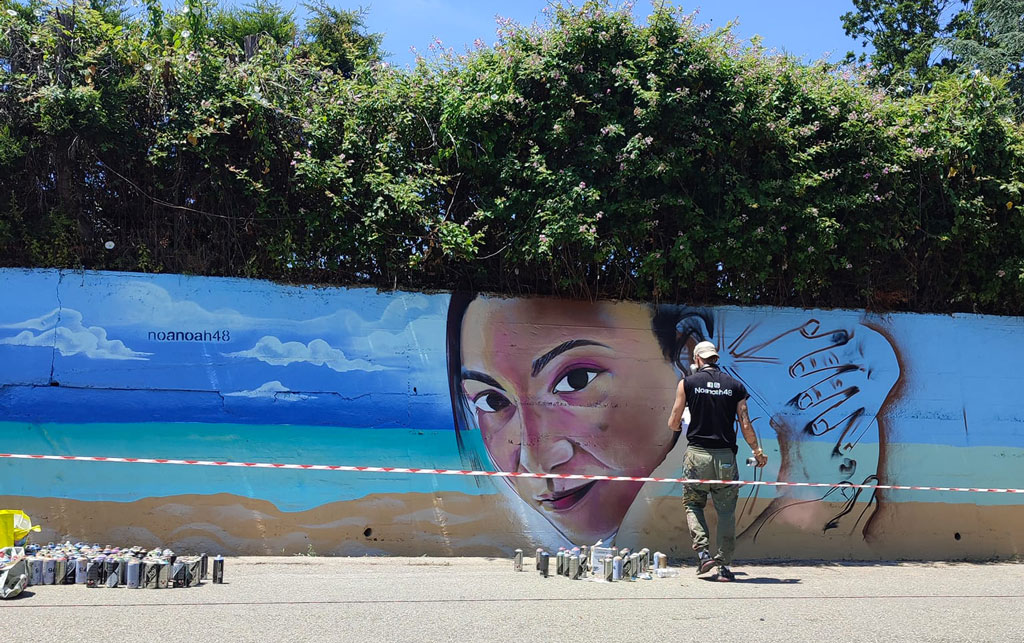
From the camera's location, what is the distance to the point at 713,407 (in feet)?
22.2

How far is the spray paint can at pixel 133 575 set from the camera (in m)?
5.58

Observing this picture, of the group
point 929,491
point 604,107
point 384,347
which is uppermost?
point 604,107

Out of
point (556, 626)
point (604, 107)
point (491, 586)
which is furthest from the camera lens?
point (604, 107)

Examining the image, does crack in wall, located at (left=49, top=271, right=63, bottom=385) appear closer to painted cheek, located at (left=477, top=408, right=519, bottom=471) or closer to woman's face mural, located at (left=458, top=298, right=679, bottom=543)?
woman's face mural, located at (left=458, top=298, right=679, bottom=543)

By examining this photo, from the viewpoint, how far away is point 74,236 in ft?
24.2

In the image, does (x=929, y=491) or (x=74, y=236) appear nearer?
(x=74, y=236)

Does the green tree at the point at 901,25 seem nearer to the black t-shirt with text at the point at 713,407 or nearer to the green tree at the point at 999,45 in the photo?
the green tree at the point at 999,45

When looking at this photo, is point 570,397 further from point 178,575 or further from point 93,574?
point 93,574

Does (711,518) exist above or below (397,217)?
below

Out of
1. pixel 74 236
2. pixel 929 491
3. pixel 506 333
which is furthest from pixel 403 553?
pixel 929 491

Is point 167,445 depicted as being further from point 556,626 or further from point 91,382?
point 556,626

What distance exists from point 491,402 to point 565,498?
112 cm

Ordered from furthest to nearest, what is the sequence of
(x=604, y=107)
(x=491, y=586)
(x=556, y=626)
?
(x=604, y=107) → (x=491, y=586) → (x=556, y=626)

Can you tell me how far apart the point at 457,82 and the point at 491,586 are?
439 centimetres
